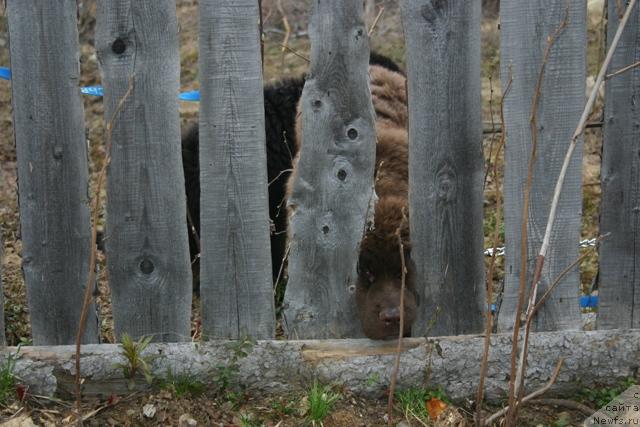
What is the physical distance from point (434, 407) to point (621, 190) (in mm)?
1282

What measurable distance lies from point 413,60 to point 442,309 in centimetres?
115

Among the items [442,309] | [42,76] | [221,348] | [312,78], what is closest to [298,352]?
[221,348]

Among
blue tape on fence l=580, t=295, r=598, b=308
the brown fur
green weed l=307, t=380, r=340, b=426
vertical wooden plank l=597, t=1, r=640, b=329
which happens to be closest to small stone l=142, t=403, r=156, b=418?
green weed l=307, t=380, r=340, b=426

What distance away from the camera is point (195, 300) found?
21.4 feet

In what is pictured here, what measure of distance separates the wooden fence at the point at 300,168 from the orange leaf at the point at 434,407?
0.47 m

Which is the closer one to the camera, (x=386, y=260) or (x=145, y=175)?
(x=145, y=175)

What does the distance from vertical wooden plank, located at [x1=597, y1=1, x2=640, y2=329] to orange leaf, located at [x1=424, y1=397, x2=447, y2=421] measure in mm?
908

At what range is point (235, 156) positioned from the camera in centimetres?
377

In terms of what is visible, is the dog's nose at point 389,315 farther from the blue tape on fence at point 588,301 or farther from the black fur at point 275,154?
the black fur at point 275,154

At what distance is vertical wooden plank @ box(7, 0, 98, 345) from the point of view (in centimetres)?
362

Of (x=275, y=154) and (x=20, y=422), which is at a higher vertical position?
(x=275, y=154)

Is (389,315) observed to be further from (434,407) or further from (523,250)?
(523,250)

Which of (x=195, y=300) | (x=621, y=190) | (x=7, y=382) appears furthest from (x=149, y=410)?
(x=195, y=300)

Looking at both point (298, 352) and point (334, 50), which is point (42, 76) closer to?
point (334, 50)
